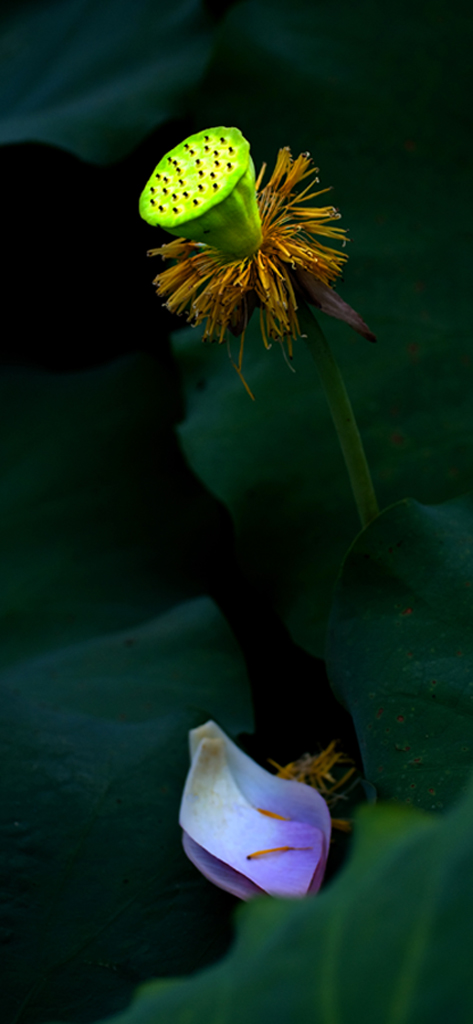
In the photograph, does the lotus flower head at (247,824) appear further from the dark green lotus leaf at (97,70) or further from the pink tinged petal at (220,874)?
the dark green lotus leaf at (97,70)

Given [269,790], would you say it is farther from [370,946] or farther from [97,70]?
[97,70]

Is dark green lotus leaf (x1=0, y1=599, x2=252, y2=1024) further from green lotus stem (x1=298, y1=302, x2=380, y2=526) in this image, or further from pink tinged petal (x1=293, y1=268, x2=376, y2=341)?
pink tinged petal (x1=293, y1=268, x2=376, y2=341)

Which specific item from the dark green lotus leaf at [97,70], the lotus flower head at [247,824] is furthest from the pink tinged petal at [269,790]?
the dark green lotus leaf at [97,70]

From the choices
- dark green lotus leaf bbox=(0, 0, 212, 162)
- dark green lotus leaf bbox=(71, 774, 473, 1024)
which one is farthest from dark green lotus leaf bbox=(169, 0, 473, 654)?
dark green lotus leaf bbox=(71, 774, 473, 1024)

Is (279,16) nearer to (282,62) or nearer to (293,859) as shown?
(282,62)

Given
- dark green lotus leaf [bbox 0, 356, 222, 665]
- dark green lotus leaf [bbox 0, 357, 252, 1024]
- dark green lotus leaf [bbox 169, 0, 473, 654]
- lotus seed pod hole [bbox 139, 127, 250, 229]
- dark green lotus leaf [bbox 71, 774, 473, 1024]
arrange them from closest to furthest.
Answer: dark green lotus leaf [bbox 71, 774, 473, 1024] → lotus seed pod hole [bbox 139, 127, 250, 229] → dark green lotus leaf [bbox 0, 357, 252, 1024] → dark green lotus leaf [bbox 169, 0, 473, 654] → dark green lotus leaf [bbox 0, 356, 222, 665]

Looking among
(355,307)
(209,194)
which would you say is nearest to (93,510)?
(355,307)

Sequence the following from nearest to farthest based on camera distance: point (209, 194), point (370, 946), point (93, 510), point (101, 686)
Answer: point (370, 946) → point (209, 194) → point (101, 686) → point (93, 510)
